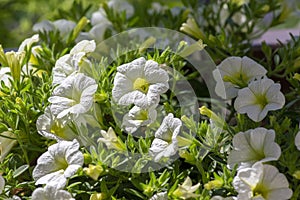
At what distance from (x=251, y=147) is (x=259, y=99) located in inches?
3.1

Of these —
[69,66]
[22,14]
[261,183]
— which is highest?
[69,66]

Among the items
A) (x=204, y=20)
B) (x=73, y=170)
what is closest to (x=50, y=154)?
(x=73, y=170)

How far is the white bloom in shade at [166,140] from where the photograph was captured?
27.3 inches

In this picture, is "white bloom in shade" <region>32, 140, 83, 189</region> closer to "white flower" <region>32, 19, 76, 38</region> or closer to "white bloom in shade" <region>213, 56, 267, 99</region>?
"white bloom in shade" <region>213, 56, 267, 99</region>

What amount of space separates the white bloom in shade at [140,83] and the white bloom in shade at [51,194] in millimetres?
141

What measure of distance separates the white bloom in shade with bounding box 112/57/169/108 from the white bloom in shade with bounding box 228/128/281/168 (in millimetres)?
116

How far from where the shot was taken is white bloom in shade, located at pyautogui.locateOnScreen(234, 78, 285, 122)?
2.39 feet

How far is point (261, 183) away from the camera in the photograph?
663mm

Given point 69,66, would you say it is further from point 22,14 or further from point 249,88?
point 22,14

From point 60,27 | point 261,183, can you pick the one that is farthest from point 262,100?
point 60,27

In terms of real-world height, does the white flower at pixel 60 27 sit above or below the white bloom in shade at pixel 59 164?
above

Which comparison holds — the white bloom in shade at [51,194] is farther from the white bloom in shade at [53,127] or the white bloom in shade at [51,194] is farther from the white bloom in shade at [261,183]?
the white bloom in shade at [261,183]

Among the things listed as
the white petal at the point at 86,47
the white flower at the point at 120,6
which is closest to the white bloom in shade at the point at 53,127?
the white petal at the point at 86,47

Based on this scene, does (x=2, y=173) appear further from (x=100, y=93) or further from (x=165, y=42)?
(x=165, y=42)
